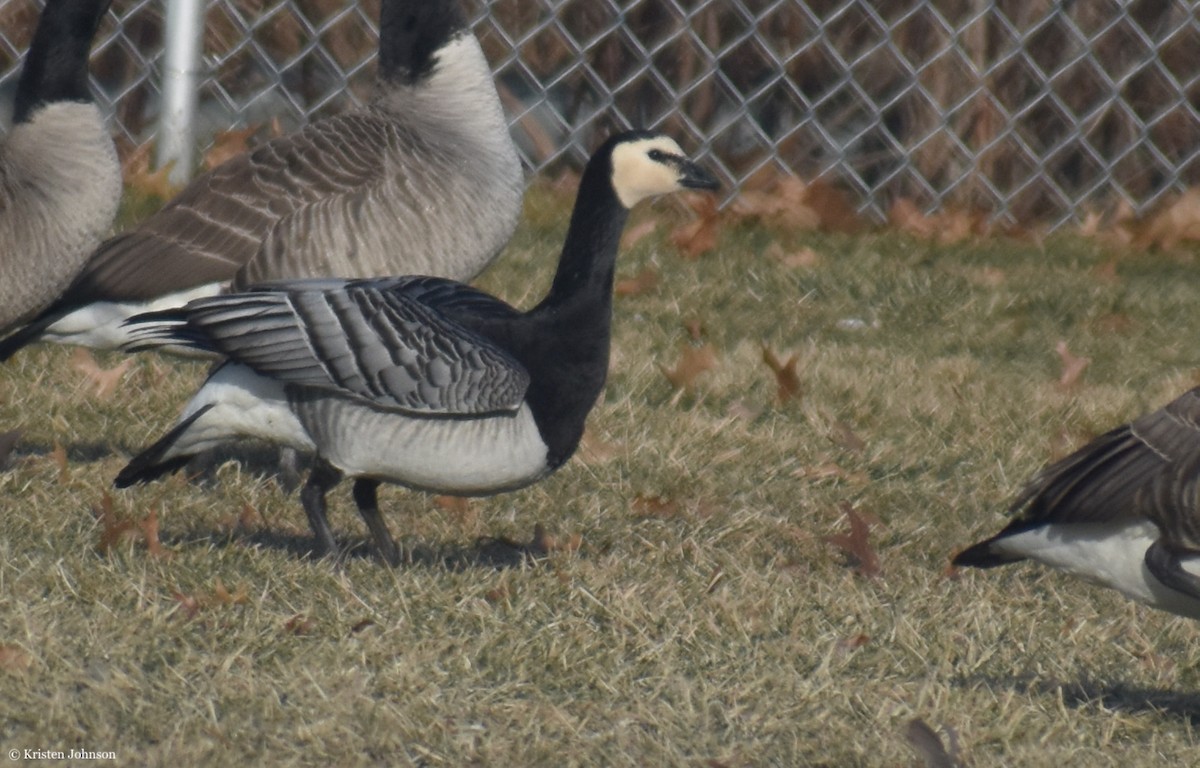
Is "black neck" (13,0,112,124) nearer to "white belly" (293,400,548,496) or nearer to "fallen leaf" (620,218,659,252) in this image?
"white belly" (293,400,548,496)

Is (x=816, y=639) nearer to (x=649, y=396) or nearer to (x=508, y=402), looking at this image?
(x=508, y=402)

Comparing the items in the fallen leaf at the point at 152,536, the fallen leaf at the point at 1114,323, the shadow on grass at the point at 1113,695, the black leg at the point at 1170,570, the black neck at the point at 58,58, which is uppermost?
the black neck at the point at 58,58

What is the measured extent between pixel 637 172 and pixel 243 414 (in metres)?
1.09

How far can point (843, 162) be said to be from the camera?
8.85 meters

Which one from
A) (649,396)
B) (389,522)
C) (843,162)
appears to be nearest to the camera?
(389,522)

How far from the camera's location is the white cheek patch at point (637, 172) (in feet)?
15.1

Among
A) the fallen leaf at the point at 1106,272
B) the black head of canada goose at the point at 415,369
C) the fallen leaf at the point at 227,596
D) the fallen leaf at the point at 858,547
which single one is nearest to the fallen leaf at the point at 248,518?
the black head of canada goose at the point at 415,369

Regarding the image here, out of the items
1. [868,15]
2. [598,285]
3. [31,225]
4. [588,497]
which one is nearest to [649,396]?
[588,497]

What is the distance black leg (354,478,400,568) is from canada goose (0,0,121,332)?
3.78 feet

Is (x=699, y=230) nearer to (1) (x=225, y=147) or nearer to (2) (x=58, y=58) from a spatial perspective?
(1) (x=225, y=147)

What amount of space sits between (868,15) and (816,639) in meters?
5.62

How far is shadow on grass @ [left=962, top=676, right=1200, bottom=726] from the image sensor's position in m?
Result: 3.85

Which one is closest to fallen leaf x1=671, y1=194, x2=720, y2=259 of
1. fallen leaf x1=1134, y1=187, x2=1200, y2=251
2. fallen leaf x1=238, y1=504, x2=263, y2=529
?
fallen leaf x1=1134, y1=187, x2=1200, y2=251

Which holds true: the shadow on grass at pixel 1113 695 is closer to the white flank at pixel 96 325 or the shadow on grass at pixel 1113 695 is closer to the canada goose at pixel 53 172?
the white flank at pixel 96 325
